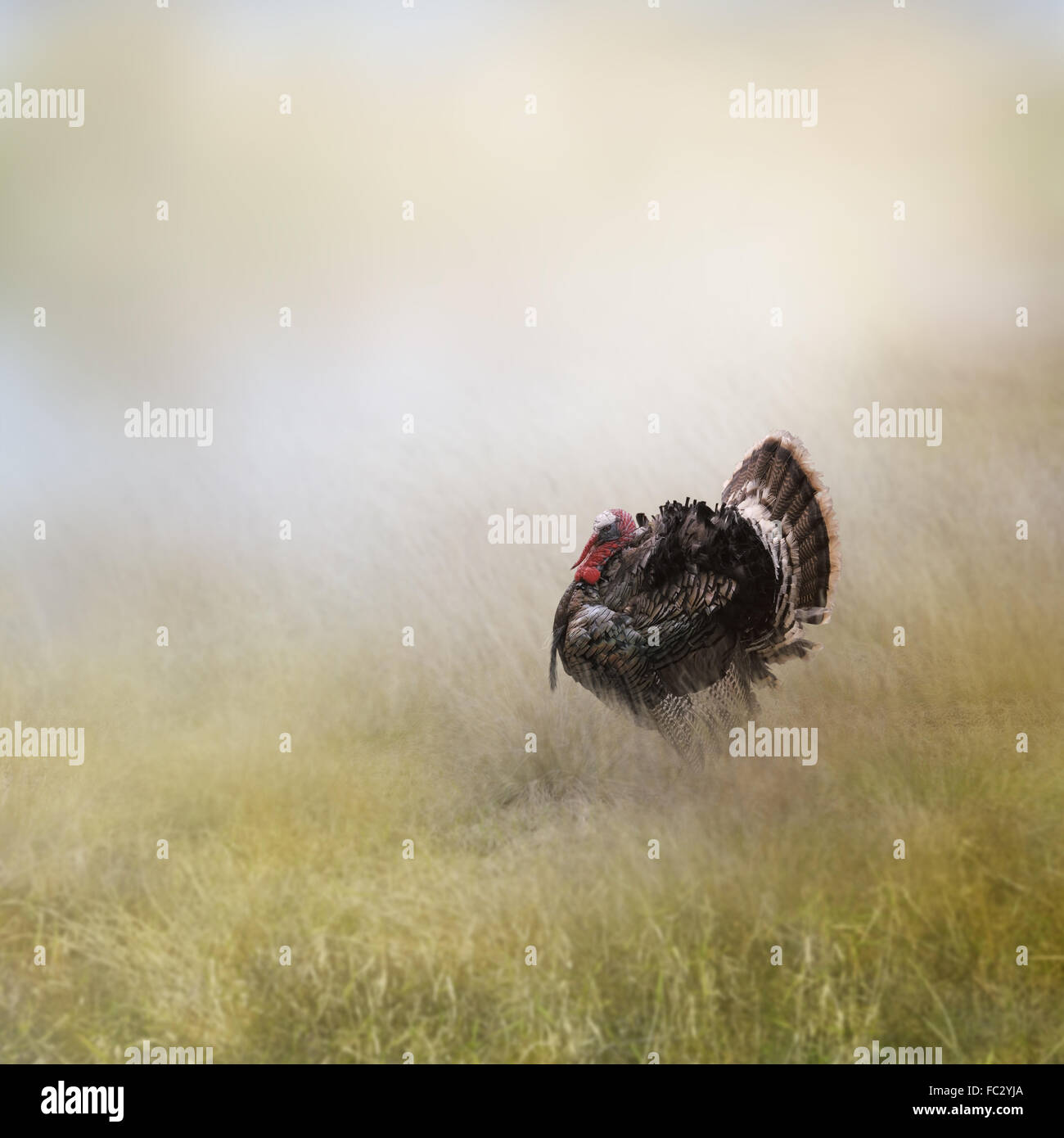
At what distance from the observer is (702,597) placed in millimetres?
3949

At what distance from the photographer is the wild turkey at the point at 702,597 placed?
3898mm

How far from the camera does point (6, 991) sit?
4023 millimetres

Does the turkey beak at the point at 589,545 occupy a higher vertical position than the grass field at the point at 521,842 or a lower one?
higher

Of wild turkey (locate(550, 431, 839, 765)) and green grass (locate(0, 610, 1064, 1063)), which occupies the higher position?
wild turkey (locate(550, 431, 839, 765))

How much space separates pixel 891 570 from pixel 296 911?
3048mm

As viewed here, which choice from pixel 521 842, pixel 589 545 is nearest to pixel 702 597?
pixel 589 545

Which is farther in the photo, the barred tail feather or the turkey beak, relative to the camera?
the turkey beak

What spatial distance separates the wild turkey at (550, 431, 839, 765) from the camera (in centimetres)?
390

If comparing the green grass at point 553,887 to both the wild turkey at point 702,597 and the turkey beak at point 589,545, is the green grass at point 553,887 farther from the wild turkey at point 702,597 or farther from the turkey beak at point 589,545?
the turkey beak at point 589,545

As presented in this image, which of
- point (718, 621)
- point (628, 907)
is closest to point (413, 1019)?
point (628, 907)

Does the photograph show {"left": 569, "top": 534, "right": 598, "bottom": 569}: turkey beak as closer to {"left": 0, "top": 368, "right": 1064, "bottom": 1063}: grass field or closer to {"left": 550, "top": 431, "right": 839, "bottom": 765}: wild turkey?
{"left": 550, "top": 431, "right": 839, "bottom": 765}: wild turkey

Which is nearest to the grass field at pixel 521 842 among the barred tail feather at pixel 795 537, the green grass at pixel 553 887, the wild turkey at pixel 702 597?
the green grass at pixel 553 887

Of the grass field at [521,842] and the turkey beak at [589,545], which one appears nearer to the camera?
the grass field at [521,842]

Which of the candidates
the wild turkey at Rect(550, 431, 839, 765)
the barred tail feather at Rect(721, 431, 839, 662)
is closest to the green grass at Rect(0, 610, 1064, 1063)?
the wild turkey at Rect(550, 431, 839, 765)
